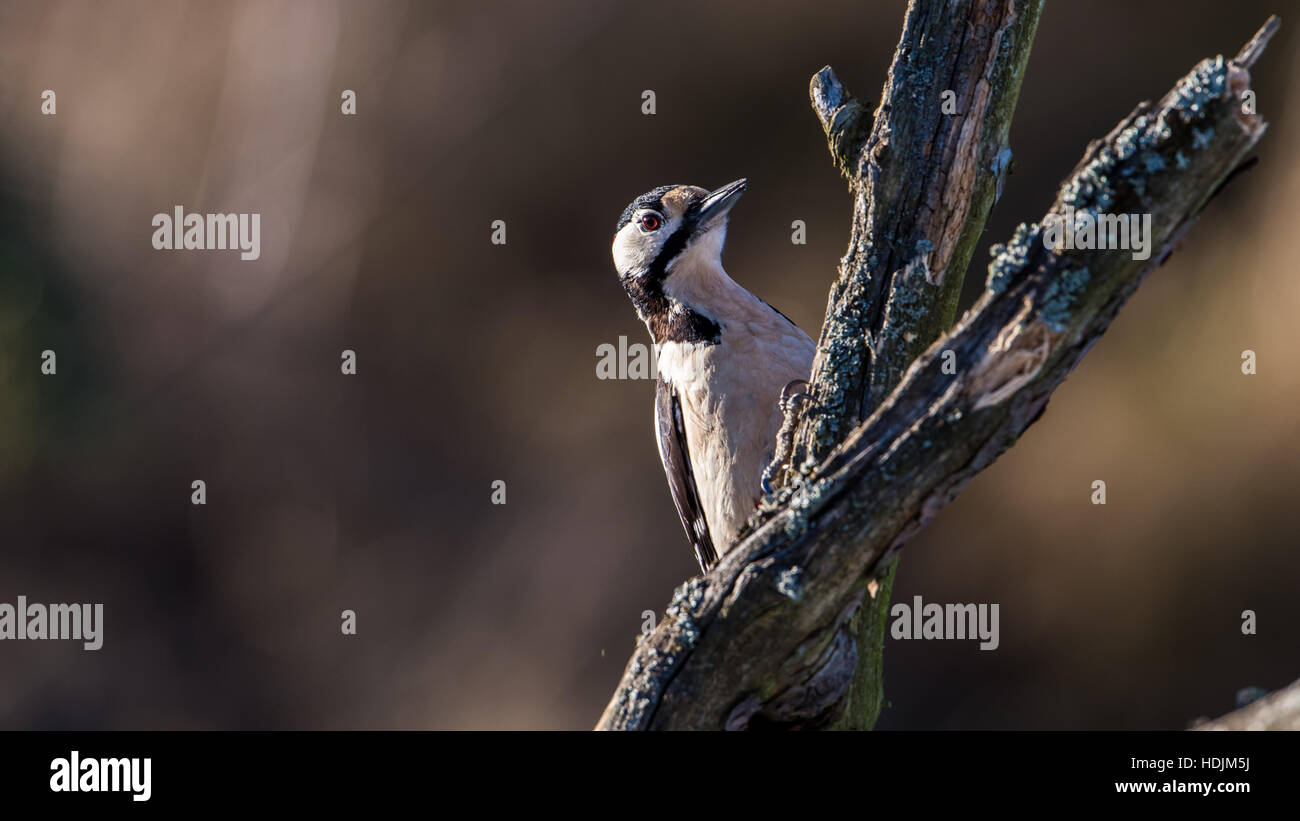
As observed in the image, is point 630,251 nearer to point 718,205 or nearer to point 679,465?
point 718,205

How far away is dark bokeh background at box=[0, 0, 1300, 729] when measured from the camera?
25.2 ft

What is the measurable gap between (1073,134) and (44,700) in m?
8.59

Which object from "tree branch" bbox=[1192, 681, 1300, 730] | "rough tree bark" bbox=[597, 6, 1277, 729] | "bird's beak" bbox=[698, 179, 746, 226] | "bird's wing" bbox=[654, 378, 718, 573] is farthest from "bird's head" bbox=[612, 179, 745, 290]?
"tree branch" bbox=[1192, 681, 1300, 730]

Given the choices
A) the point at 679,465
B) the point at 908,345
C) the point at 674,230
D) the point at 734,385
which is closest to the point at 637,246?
the point at 674,230

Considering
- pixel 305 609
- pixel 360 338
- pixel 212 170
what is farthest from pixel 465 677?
pixel 212 170

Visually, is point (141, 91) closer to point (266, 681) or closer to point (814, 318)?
point (266, 681)

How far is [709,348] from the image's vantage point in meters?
3.85

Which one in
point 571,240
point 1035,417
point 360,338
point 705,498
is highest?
point 571,240

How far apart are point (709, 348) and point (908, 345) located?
1282 mm

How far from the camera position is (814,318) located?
319 inches

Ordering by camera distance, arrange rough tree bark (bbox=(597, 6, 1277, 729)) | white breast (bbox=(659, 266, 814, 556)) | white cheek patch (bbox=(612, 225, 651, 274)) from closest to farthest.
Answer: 1. rough tree bark (bbox=(597, 6, 1277, 729))
2. white breast (bbox=(659, 266, 814, 556))
3. white cheek patch (bbox=(612, 225, 651, 274))

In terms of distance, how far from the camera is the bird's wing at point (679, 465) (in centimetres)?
414

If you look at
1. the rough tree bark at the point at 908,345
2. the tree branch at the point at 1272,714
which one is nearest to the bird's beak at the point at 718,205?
the rough tree bark at the point at 908,345

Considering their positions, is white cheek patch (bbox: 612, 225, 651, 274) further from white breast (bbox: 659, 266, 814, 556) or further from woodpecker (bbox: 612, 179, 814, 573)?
white breast (bbox: 659, 266, 814, 556)
